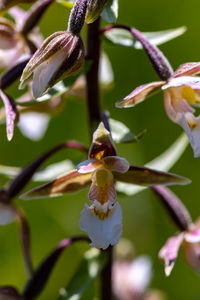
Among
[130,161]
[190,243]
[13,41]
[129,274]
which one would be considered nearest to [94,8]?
[13,41]

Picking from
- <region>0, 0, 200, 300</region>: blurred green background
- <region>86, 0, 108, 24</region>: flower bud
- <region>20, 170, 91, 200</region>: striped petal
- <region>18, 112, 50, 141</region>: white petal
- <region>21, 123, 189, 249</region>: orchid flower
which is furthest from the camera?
<region>0, 0, 200, 300</region>: blurred green background

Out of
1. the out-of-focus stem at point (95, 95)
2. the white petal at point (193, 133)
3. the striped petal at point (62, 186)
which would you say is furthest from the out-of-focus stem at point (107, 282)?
the white petal at point (193, 133)

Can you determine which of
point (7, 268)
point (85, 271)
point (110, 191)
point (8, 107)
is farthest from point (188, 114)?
point (7, 268)

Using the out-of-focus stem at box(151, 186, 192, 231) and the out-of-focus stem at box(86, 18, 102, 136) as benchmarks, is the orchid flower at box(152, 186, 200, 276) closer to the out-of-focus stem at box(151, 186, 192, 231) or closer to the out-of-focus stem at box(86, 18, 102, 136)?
the out-of-focus stem at box(151, 186, 192, 231)

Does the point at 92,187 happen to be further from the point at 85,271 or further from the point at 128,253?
the point at 128,253

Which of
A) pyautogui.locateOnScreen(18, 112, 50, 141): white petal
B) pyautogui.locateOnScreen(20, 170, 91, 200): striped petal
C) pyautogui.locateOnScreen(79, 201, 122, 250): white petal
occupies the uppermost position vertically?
pyautogui.locateOnScreen(20, 170, 91, 200): striped petal

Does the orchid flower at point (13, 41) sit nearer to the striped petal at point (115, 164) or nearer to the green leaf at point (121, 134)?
the green leaf at point (121, 134)

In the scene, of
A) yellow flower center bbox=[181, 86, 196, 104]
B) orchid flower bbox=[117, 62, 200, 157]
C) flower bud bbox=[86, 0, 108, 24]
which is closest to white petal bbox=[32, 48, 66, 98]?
flower bud bbox=[86, 0, 108, 24]
